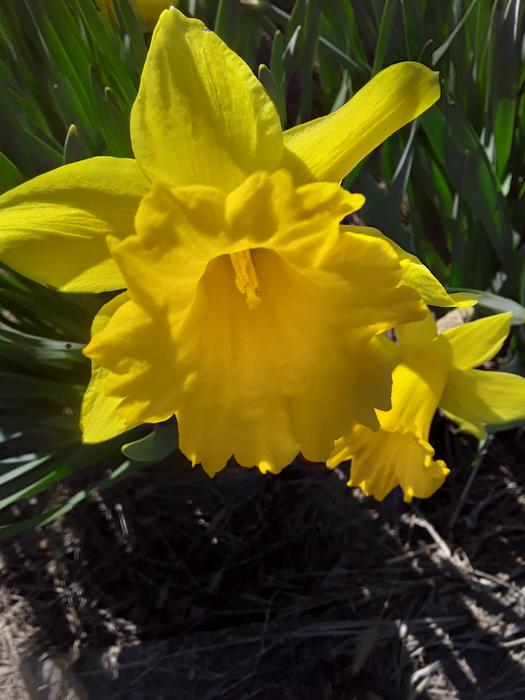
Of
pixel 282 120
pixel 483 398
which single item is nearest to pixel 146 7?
pixel 282 120

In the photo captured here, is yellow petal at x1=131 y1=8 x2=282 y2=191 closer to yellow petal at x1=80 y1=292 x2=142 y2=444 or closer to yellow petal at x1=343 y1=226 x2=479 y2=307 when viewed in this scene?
yellow petal at x1=343 y1=226 x2=479 y2=307

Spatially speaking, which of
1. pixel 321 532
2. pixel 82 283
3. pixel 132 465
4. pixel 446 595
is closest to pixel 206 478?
pixel 321 532

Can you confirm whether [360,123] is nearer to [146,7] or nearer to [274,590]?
[146,7]

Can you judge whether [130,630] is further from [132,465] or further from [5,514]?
[132,465]

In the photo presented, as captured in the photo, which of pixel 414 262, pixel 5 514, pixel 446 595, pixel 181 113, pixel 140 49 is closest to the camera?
pixel 181 113

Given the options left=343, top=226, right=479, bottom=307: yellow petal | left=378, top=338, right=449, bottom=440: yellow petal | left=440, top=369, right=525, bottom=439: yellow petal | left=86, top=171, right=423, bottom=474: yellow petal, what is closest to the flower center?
left=86, top=171, right=423, bottom=474: yellow petal

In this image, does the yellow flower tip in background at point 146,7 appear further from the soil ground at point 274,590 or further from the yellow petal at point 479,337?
the soil ground at point 274,590
